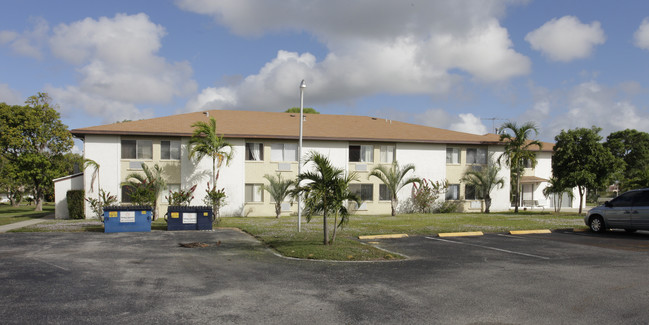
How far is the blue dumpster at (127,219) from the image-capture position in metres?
17.8

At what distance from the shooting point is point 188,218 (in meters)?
18.9

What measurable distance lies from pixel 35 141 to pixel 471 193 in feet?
124

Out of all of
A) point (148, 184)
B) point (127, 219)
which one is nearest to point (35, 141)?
point (148, 184)

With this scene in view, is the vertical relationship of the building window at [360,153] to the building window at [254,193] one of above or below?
above

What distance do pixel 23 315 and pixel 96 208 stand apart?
19980 mm

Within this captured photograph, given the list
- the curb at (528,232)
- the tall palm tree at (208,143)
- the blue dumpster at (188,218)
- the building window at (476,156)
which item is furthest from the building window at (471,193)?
the blue dumpster at (188,218)

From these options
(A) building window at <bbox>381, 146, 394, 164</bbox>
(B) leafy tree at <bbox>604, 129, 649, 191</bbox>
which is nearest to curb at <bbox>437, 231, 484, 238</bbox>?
(A) building window at <bbox>381, 146, 394, 164</bbox>

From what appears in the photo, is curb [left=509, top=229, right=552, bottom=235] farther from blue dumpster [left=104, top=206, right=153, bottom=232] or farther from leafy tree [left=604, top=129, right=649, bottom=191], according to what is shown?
leafy tree [left=604, top=129, right=649, bottom=191]

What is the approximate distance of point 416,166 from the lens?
30.3 metres

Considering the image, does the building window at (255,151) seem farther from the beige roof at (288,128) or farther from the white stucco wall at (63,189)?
the white stucco wall at (63,189)

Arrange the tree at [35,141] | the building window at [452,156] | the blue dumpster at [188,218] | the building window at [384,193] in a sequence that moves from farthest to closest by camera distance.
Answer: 1. the tree at [35,141]
2. the building window at [452,156]
3. the building window at [384,193]
4. the blue dumpster at [188,218]

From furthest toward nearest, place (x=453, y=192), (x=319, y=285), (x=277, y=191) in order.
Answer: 1. (x=453, y=192)
2. (x=277, y=191)
3. (x=319, y=285)

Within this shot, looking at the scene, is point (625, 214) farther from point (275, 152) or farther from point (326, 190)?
point (275, 152)

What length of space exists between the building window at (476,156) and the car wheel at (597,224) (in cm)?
1365
